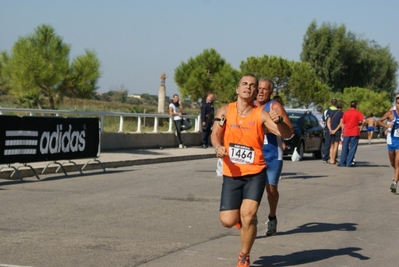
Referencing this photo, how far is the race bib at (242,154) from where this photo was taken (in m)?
7.15

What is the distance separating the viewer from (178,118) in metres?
27.0


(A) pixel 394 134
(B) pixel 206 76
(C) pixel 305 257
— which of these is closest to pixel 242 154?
(C) pixel 305 257

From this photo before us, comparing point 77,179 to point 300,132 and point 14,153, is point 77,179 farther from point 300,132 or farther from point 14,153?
point 300,132

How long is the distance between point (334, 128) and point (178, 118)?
6.41m

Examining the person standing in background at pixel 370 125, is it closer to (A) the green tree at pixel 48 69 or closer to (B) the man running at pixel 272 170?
(B) the man running at pixel 272 170

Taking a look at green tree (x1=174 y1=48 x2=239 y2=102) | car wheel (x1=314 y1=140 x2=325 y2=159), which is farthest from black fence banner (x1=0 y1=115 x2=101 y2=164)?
green tree (x1=174 y1=48 x2=239 y2=102)

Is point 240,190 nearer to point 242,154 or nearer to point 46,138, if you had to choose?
point 242,154

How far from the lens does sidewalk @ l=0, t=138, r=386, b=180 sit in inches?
635

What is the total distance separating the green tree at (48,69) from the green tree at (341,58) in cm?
4443

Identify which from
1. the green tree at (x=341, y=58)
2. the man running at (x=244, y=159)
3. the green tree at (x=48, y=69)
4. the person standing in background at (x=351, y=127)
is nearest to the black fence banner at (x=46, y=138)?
the person standing in background at (x=351, y=127)

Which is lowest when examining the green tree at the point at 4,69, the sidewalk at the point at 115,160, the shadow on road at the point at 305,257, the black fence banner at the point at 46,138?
the sidewalk at the point at 115,160

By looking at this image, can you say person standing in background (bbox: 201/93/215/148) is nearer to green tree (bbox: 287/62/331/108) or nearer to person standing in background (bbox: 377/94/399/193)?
person standing in background (bbox: 377/94/399/193)

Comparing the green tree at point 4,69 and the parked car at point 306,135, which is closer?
the parked car at point 306,135

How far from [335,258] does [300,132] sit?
16508 mm
